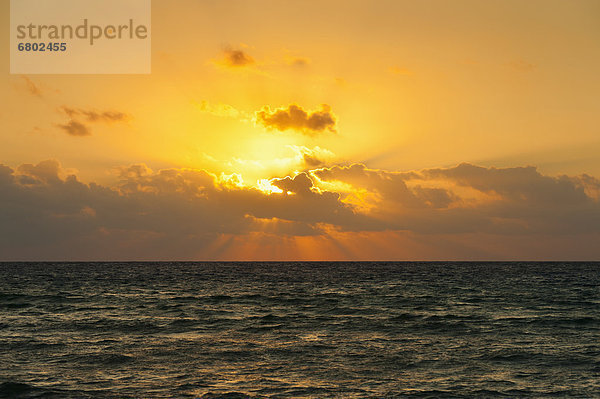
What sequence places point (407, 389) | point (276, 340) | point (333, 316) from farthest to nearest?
point (333, 316), point (276, 340), point (407, 389)

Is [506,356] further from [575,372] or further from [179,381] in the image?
[179,381]

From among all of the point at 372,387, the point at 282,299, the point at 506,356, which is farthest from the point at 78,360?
the point at 282,299

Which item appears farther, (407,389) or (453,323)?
(453,323)

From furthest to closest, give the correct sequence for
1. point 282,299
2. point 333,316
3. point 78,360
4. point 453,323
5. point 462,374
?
1. point 282,299
2. point 333,316
3. point 453,323
4. point 78,360
5. point 462,374

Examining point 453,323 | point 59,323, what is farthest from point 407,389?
point 59,323

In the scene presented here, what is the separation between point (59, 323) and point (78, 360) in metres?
15.3

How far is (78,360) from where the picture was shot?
23.8 m

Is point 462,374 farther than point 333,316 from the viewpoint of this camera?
No

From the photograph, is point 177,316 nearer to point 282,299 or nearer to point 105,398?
point 282,299

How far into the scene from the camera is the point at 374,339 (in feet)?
97.0

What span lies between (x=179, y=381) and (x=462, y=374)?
12.0 meters

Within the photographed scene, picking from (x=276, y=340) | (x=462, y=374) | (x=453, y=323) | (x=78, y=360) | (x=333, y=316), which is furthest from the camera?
(x=333, y=316)

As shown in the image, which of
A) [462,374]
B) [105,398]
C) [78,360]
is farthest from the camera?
[78,360]

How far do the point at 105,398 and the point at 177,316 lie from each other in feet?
76.9
